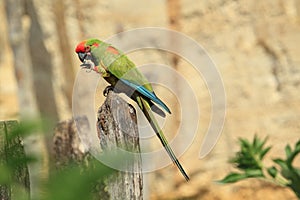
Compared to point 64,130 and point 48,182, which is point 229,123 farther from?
point 48,182

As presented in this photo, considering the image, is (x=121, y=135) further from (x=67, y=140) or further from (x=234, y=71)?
(x=234, y=71)

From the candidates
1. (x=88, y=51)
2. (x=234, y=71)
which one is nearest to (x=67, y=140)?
(x=88, y=51)

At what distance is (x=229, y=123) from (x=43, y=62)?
2.16 meters

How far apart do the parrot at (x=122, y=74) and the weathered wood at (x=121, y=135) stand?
0.29 metres

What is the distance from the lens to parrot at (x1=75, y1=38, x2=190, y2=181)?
2055 mm

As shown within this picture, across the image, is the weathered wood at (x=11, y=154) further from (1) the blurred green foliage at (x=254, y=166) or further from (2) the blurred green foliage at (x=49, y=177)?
(1) the blurred green foliage at (x=254, y=166)

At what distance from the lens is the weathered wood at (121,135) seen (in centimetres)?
155

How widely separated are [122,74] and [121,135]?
0.53m

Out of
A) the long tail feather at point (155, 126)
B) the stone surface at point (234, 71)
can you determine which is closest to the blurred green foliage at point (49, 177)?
the long tail feather at point (155, 126)

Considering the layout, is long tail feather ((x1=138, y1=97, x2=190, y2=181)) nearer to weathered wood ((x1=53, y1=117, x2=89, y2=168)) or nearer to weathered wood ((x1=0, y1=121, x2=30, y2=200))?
weathered wood ((x1=53, y1=117, x2=89, y2=168))

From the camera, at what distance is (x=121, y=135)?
160 cm

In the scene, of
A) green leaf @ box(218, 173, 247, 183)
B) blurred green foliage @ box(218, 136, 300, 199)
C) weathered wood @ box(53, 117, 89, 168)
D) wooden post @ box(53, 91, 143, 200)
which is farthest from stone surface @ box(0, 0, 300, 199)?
wooden post @ box(53, 91, 143, 200)

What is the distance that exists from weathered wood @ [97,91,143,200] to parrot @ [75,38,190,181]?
29 cm

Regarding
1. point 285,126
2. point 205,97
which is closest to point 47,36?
point 205,97
